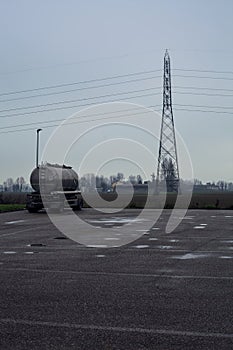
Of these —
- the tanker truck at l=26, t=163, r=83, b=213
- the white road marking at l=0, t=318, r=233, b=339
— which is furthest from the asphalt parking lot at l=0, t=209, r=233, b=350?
the tanker truck at l=26, t=163, r=83, b=213

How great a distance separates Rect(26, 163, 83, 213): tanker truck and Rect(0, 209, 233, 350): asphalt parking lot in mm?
20708

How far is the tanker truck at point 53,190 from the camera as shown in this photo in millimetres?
35969

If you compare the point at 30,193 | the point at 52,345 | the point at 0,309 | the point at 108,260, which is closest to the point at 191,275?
the point at 108,260

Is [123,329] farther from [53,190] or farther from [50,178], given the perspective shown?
[50,178]

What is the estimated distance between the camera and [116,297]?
8.20 metres

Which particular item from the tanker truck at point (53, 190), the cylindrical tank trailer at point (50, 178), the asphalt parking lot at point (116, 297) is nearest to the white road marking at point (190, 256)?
the asphalt parking lot at point (116, 297)

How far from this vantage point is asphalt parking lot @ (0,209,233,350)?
599 centimetres

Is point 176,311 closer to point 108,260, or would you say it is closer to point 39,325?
point 39,325

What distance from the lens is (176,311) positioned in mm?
7270

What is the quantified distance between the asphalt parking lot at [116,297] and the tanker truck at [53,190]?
67.9 feet

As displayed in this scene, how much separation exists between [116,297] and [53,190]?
29398mm

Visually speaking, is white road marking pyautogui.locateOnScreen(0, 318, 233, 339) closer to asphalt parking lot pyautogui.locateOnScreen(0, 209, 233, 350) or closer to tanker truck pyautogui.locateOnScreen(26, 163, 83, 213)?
asphalt parking lot pyautogui.locateOnScreen(0, 209, 233, 350)

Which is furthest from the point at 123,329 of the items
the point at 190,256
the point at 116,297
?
the point at 190,256

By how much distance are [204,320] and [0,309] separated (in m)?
2.69
